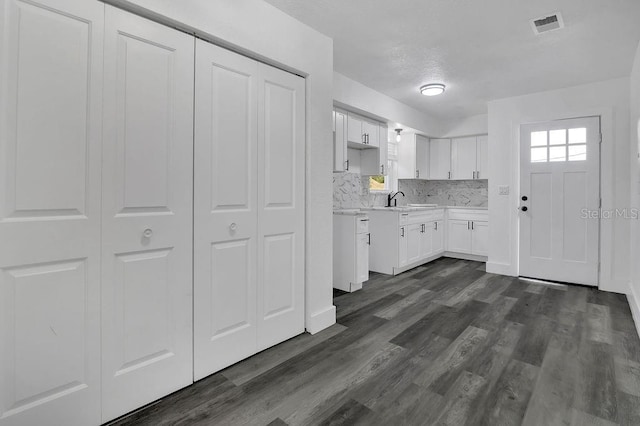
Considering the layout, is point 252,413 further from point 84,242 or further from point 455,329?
point 455,329

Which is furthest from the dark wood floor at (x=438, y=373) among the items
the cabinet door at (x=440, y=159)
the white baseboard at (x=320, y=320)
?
the cabinet door at (x=440, y=159)

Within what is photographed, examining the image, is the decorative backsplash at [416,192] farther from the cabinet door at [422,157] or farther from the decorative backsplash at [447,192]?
the cabinet door at [422,157]

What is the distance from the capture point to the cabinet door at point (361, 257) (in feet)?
12.3

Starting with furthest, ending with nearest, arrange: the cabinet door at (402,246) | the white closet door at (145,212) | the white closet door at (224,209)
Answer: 1. the cabinet door at (402,246)
2. the white closet door at (224,209)
3. the white closet door at (145,212)

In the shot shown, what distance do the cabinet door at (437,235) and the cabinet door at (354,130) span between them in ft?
6.62

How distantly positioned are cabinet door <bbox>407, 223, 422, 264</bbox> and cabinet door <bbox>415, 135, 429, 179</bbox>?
4.14 ft

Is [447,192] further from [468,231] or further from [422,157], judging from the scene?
[468,231]

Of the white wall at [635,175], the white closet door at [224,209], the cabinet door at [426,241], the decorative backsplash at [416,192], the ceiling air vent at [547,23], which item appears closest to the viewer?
the white closet door at [224,209]

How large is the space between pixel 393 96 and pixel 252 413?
414 centimetres

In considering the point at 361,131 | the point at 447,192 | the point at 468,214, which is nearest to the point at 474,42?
the point at 361,131

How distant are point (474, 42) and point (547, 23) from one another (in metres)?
0.54

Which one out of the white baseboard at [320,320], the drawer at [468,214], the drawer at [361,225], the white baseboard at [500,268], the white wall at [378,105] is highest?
the white wall at [378,105]

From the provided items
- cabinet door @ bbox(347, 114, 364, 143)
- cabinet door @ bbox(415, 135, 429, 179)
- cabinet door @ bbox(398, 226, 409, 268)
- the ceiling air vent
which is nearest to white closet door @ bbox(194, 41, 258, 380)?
cabinet door @ bbox(347, 114, 364, 143)

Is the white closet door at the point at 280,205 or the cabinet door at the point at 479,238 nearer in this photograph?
the white closet door at the point at 280,205
